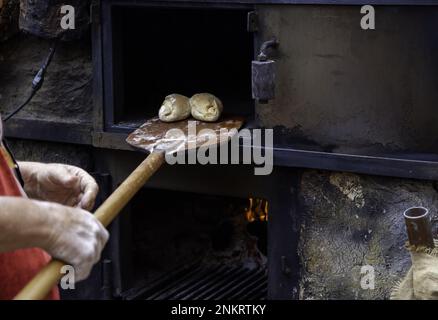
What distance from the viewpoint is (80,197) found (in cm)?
235

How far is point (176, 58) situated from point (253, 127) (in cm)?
90

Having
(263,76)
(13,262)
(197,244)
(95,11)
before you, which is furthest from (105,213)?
(197,244)

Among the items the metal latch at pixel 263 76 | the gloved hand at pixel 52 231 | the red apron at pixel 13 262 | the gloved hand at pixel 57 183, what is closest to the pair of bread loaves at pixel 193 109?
the metal latch at pixel 263 76

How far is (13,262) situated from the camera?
6.77ft

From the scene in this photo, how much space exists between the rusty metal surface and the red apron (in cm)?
89

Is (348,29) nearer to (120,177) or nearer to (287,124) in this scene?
(287,124)

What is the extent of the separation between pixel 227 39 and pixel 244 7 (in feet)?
3.65

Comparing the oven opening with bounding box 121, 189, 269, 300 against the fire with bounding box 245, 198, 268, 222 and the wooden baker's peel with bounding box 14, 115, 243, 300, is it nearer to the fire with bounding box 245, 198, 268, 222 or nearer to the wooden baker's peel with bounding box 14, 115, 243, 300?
the fire with bounding box 245, 198, 268, 222

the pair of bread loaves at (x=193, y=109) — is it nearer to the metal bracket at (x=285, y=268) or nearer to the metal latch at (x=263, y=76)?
the metal latch at (x=263, y=76)

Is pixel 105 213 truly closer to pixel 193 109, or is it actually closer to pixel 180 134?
pixel 180 134

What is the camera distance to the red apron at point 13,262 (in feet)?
6.73

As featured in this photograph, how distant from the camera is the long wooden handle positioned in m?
1.82

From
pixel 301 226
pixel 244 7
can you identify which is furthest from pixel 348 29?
pixel 301 226

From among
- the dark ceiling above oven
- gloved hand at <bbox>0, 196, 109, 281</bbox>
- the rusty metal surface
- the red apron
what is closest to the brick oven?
the dark ceiling above oven
